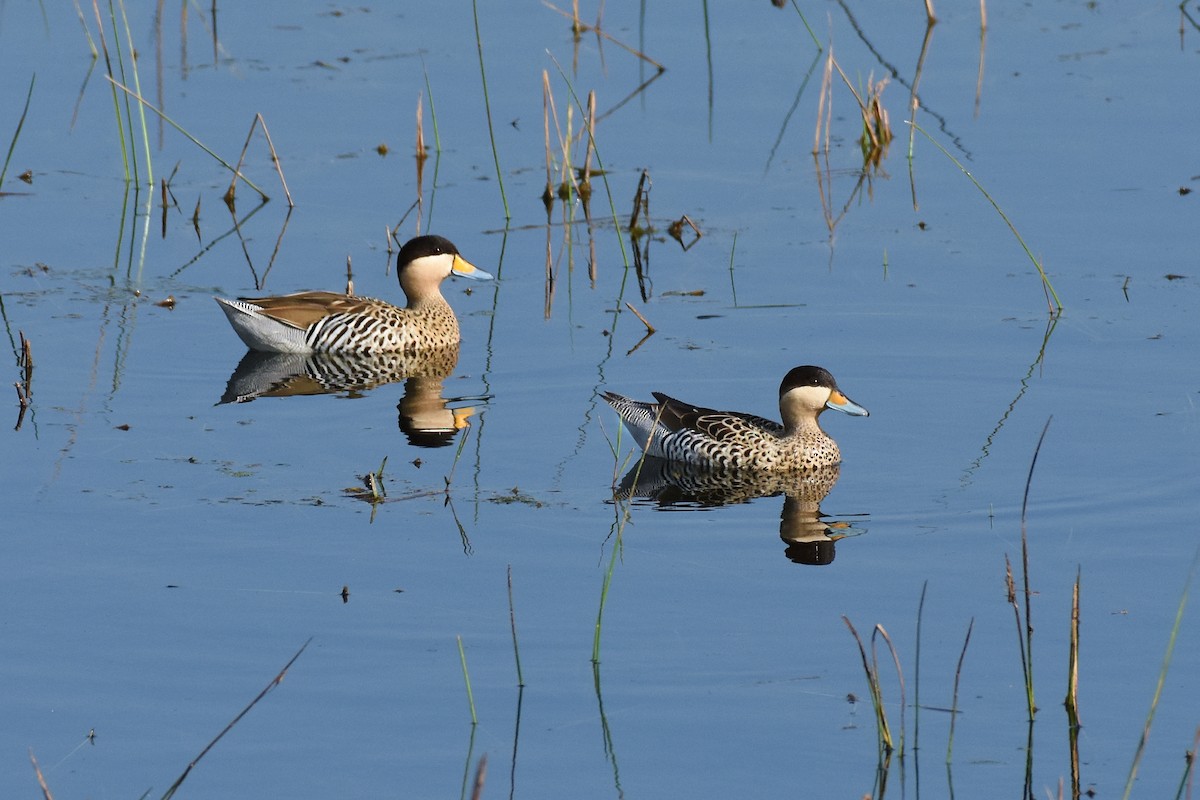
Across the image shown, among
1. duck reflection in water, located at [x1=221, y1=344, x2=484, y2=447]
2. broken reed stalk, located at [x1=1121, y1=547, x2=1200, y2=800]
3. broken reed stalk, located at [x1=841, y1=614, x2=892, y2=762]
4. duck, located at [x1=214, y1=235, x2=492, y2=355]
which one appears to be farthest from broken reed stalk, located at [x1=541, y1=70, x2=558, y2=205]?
broken reed stalk, located at [x1=841, y1=614, x2=892, y2=762]

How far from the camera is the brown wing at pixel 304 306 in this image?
13258 mm

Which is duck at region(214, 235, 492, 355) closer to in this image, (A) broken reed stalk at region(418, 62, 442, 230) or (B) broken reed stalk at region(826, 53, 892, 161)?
(A) broken reed stalk at region(418, 62, 442, 230)

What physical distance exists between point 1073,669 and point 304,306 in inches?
290

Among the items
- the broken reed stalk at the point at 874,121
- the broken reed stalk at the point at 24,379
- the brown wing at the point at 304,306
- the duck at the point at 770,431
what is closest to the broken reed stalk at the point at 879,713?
the duck at the point at 770,431

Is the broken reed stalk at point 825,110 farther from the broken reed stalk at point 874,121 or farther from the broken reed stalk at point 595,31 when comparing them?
the broken reed stalk at point 595,31

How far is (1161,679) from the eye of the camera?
21.8ft

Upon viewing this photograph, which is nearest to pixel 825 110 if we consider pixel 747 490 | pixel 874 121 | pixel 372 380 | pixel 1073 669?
pixel 874 121

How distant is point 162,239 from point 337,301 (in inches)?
93.6

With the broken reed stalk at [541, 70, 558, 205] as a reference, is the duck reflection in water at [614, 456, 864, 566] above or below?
below

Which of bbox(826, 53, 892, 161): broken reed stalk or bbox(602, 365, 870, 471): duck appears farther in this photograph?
bbox(826, 53, 892, 161): broken reed stalk

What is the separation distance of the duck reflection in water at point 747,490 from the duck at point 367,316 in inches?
110

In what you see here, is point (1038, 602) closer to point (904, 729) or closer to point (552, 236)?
point (904, 729)

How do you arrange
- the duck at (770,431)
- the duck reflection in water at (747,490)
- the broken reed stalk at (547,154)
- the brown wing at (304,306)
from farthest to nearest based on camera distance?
the broken reed stalk at (547,154) < the brown wing at (304,306) < the duck at (770,431) < the duck reflection in water at (747,490)

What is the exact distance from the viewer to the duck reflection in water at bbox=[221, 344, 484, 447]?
12.0 metres
